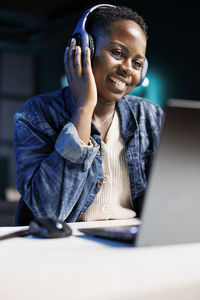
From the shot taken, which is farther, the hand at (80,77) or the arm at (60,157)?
the hand at (80,77)

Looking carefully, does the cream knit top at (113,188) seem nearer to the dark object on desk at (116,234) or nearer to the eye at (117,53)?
the eye at (117,53)

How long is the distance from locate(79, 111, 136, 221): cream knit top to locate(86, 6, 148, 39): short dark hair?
344 mm

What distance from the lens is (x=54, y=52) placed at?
7.48 meters

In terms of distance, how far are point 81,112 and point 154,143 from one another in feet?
1.26

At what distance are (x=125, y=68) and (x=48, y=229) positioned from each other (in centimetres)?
74

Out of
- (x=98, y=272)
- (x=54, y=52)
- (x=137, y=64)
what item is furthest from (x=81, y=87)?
(x=54, y=52)

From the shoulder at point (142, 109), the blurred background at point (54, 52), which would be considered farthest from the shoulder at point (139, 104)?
the blurred background at point (54, 52)

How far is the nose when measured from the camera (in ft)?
4.36

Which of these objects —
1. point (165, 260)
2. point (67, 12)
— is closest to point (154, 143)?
point (165, 260)

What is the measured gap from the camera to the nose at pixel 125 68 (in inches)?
52.3

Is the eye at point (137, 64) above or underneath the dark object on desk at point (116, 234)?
above

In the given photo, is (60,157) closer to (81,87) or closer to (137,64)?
(81,87)

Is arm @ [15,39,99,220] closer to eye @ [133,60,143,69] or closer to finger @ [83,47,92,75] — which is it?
finger @ [83,47,92,75]

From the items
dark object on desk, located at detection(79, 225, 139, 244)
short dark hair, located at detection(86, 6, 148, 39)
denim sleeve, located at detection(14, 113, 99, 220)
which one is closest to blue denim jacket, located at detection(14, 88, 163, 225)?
denim sleeve, located at detection(14, 113, 99, 220)
